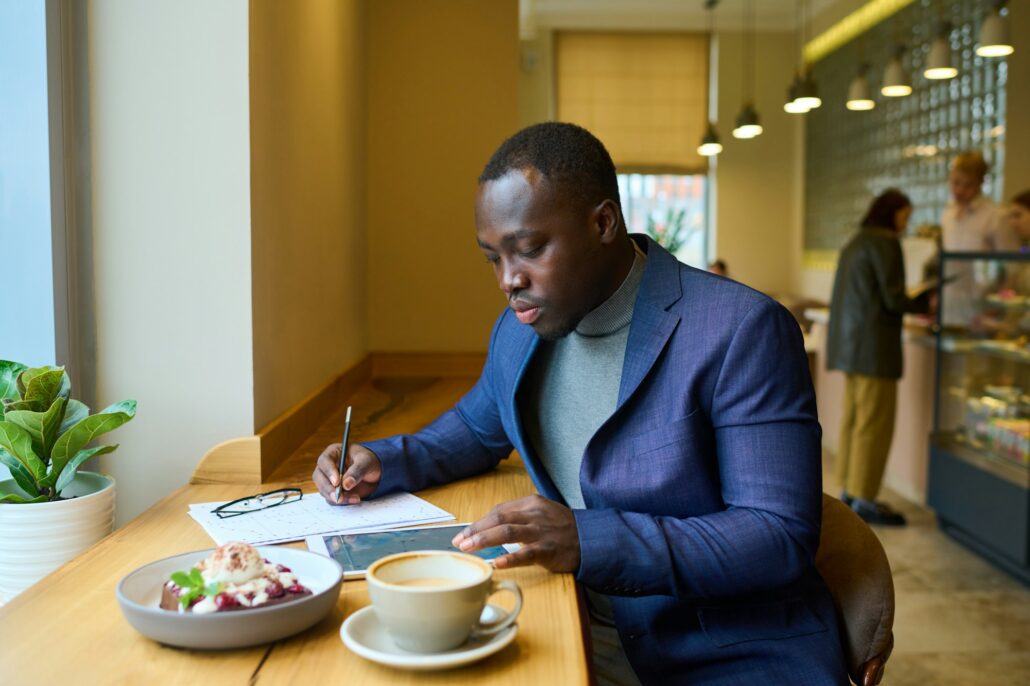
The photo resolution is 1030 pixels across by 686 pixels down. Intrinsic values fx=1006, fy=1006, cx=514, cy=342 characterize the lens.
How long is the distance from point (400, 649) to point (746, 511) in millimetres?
546

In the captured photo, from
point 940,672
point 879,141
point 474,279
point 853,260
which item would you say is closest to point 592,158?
point 474,279

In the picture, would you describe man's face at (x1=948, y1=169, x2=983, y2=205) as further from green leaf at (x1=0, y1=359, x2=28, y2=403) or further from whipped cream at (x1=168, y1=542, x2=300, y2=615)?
whipped cream at (x1=168, y1=542, x2=300, y2=615)

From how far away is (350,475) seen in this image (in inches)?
64.5

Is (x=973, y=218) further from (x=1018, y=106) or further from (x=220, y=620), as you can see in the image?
(x=220, y=620)

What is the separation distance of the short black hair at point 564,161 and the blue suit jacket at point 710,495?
0.17m

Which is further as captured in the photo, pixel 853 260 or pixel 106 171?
pixel 853 260

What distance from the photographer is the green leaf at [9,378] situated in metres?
1.58

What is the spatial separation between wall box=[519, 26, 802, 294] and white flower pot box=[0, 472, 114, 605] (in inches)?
347

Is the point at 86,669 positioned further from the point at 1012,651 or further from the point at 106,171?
the point at 1012,651

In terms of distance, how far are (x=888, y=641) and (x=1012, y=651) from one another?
7.51ft

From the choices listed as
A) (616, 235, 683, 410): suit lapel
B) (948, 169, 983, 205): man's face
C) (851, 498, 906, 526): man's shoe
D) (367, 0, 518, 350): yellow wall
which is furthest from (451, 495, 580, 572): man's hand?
(948, 169, 983, 205): man's face

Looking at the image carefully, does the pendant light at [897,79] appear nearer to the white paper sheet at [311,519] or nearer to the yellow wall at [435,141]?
the yellow wall at [435,141]

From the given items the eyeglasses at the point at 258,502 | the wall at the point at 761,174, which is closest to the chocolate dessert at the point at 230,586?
the eyeglasses at the point at 258,502

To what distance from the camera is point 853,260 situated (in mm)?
5129
